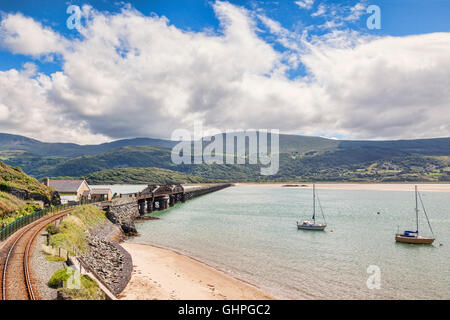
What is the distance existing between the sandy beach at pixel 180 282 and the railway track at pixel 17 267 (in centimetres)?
716

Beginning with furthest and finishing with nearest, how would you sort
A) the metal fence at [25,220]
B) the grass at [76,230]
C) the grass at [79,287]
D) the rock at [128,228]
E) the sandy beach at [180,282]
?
the rock at [128,228], the metal fence at [25,220], the grass at [76,230], the sandy beach at [180,282], the grass at [79,287]

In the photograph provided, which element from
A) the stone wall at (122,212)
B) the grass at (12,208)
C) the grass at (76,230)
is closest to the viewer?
the grass at (76,230)

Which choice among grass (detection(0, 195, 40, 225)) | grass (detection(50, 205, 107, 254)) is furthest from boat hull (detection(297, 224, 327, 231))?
grass (detection(0, 195, 40, 225))

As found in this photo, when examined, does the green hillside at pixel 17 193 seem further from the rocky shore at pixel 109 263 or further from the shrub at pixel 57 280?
the shrub at pixel 57 280

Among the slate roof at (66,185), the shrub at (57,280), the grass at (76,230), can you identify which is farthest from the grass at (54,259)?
the slate roof at (66,185)

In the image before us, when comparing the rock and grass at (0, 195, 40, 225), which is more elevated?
grass at (0, 195, 40, 225)

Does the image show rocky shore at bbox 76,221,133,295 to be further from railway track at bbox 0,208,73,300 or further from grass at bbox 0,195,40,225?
grass at bbox 0,195,40,225

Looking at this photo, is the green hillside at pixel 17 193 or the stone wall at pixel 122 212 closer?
the green hillside at pixel 17 193

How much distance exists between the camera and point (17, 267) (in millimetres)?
20594

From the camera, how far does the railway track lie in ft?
53.7

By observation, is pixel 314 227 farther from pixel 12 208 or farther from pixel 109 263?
pixel 12 208

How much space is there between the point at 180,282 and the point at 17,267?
43.5 ft

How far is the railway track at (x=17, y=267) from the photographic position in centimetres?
1638

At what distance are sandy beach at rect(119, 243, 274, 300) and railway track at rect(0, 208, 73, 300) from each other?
7.16 meters
